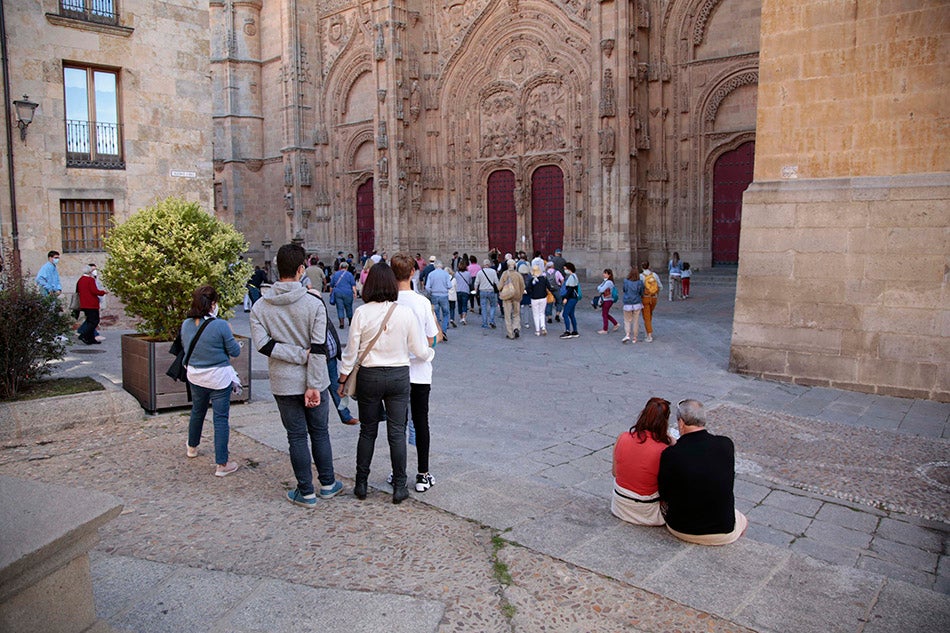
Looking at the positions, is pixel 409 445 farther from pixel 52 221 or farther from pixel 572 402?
pixel 52 221

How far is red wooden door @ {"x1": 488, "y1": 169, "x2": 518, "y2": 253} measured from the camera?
26766 millimetres

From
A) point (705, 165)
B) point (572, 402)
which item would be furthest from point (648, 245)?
point (572, 402)

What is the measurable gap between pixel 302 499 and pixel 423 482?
0.91 metres

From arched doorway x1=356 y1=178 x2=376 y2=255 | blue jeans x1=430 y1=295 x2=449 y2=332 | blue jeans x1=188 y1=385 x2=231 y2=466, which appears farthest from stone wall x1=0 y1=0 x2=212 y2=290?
arched doorway x1=356 y1=178 x2=376 y2=255

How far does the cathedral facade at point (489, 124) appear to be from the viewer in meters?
21.8

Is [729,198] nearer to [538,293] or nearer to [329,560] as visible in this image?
[538,293]

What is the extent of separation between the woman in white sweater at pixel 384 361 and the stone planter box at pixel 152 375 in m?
3.23

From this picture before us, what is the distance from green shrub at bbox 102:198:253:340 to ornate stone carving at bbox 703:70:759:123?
1844 centimetres

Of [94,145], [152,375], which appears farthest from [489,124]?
[152,375]

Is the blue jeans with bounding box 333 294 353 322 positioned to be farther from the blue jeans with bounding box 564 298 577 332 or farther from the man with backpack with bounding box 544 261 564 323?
the blue jeans with bounding box 564 298 577 332

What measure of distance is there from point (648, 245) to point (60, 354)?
753 inches

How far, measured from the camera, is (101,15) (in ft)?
46.2

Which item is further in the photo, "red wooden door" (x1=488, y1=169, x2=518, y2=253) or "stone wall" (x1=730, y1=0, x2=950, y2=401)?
"red wooden door" (x1=488, y1=169, x2=518, y2=253)

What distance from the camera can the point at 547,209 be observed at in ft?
84.3
